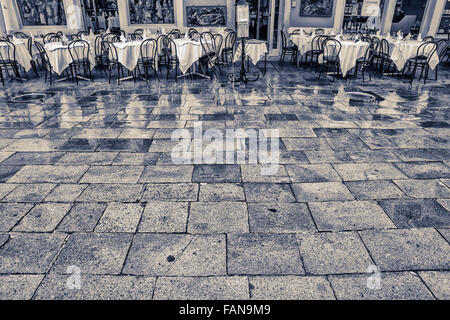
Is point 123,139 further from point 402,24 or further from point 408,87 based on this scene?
point 402,24

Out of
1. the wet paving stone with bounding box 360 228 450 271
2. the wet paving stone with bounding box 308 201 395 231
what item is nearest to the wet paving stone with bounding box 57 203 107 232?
the wet paving stone with bounding box 308 201 395 231

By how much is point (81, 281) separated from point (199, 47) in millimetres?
5777

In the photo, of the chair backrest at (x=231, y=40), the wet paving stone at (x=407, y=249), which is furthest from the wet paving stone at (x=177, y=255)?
the chair backrest at (x=231, y=40)

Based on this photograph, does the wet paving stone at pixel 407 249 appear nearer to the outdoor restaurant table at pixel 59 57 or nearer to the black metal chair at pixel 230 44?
the black metal chair at pixel 230 44

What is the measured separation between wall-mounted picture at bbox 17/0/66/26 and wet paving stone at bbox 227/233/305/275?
412 inches

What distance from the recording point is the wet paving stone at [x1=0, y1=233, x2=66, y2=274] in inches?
76.5

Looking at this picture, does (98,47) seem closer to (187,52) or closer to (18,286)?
(187,52)

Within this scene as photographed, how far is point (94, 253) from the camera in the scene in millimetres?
2066

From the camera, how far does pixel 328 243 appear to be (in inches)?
84.5

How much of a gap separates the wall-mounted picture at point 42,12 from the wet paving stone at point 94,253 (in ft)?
32.5

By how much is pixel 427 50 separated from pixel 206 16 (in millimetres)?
6228

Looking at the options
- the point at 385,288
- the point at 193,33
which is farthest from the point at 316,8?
the point at 385,288

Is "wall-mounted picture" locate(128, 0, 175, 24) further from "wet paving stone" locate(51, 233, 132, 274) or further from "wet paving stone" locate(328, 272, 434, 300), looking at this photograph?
"wet paving stone" locate(328, 272, 434, 300)

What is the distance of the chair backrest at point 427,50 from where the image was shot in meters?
6.52
